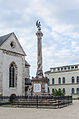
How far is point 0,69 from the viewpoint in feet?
101

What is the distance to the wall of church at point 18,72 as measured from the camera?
3151cm

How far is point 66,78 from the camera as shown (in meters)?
60.2

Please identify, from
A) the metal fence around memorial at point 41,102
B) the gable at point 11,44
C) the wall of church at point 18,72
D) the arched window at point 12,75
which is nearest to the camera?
the metal fence around memorial at point 41,102

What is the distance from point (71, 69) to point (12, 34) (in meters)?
29.8

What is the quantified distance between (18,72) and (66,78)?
28597 mm

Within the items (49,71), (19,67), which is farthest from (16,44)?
(49,71)

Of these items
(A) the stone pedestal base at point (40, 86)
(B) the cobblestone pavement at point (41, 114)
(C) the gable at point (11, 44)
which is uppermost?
(C) the gable at point (11, 44)

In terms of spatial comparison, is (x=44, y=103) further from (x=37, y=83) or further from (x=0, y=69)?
(x=0, y=69)

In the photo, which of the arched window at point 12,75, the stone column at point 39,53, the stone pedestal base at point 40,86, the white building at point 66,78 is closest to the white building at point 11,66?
the arched window at point 12,75

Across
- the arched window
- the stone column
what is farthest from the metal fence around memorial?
the arched window

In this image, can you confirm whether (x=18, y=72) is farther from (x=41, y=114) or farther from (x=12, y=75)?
(x=41, y=114)

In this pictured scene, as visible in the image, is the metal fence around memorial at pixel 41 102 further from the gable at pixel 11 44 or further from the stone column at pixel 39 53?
the gable at pixel 11 44

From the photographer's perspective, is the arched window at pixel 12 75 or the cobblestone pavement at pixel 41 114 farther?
the arched window at pixel 12 75

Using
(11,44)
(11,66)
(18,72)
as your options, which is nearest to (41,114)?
(11,66)
